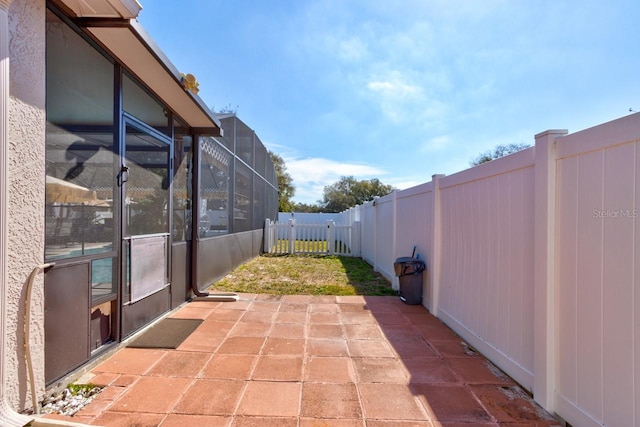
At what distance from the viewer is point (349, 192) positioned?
3497 cm

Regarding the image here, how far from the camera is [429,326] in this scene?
3777 mm

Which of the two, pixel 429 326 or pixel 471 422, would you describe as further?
pixel 429 326

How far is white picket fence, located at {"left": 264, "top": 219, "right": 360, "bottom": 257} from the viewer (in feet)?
34.6

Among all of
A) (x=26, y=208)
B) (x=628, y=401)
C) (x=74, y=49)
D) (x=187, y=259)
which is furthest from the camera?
(x=187, y=259)

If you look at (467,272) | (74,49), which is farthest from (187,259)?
(467,272)

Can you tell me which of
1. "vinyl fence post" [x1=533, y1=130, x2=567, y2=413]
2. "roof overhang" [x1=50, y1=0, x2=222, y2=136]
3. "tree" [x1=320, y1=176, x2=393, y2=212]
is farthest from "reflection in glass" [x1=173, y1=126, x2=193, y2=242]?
→ "tree" [x1=320, y1=176, x2=393, y2=212]

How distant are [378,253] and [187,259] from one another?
4482 millimetres

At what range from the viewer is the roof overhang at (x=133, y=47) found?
2.18 m

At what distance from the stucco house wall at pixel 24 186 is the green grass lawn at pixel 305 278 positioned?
11.5 ft

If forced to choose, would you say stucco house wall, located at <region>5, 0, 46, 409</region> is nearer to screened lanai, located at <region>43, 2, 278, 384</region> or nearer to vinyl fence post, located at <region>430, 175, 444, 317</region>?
screened lanai, located at <region>43, 2, 278, 384</region>

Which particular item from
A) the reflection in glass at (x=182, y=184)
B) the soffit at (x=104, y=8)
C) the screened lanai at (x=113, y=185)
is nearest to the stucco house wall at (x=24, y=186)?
the screened lanai at (x=113, y=185)

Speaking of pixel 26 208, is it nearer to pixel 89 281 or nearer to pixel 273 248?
pixel 89 281

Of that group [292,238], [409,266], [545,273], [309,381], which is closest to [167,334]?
[309,381]

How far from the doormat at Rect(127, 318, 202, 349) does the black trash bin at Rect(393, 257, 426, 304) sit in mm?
2996
